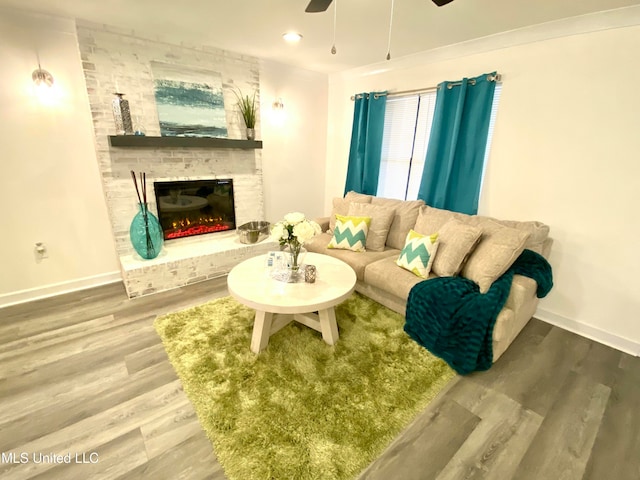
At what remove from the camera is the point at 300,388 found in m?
1.81

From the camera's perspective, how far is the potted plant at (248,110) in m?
3.44

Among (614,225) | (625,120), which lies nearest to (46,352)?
(614,225)

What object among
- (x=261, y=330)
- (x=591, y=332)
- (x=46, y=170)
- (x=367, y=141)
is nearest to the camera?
(x=261, y=330)

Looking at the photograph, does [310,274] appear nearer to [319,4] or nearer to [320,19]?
[319,4]

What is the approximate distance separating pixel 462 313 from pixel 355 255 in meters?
1.18

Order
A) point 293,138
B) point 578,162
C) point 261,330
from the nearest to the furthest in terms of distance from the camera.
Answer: point 261,330 < point 578,162 < point 293,138

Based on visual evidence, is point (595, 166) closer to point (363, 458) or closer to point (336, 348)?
point (336, 348)

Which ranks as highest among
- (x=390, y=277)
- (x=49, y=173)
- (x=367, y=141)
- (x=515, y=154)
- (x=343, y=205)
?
(x=367, y=141)

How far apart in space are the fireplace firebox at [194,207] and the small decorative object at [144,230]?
199 mm

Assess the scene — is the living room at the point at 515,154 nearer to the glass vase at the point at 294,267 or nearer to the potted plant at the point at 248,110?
the potted plant at the point at 248,110

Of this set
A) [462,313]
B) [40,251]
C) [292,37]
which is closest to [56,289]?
[40,251]

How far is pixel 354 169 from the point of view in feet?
13.0

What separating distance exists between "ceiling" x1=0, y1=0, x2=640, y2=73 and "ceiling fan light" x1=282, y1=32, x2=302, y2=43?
0.20ft

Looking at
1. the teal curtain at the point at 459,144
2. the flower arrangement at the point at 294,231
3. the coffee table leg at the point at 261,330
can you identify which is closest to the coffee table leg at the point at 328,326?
the coffee table leg at the point at 261,330
